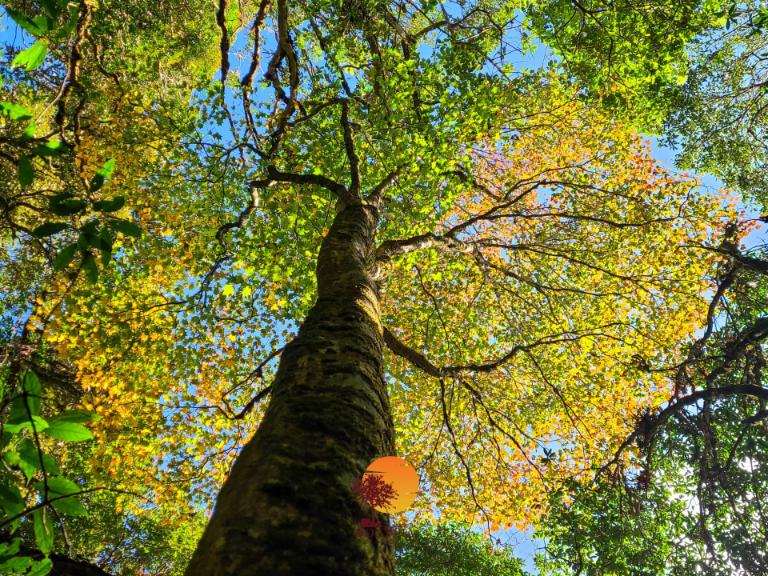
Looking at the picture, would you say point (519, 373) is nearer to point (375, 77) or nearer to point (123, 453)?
point (375, 77)

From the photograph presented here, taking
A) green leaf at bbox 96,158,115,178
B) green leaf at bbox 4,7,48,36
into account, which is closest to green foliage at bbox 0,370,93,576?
green leaf at bbox 96,158,115,178

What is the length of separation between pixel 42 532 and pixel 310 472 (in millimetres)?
708

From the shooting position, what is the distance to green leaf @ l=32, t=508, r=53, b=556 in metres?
1.06

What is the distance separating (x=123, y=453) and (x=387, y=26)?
945 cm

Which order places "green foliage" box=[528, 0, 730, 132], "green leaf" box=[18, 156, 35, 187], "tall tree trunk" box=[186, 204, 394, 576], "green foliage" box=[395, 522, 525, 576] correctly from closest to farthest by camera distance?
"tall tree trunk" box=[186, 204, 394, 576], "green leaf" box=[18, 156, 35, 187], "green foliage" box=[528, 0, 730, 132], "green foliage" box=[395, 522, 525, 576]

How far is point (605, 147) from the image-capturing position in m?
9.68

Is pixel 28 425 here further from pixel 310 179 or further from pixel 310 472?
pixel 310 179

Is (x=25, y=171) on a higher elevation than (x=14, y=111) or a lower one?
lower

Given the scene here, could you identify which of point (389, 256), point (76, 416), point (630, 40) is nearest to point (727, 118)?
point (630, 40)

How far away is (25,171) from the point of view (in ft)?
3.81

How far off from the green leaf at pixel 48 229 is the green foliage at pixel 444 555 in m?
14.5

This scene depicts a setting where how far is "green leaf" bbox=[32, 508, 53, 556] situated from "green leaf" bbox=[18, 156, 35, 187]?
2.99 ft

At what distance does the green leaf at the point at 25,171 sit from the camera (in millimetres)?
1129

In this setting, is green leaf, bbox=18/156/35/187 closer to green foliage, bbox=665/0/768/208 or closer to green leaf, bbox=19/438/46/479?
green leaf, bbox=19/438/46/479
